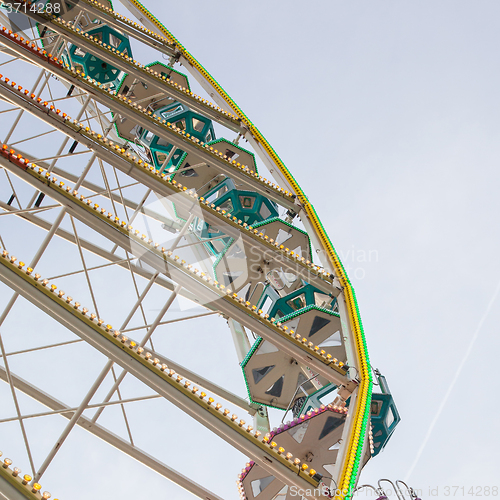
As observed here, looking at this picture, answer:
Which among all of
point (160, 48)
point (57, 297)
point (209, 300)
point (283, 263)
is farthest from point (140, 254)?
point (160, 48)

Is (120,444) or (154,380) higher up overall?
(154,380)

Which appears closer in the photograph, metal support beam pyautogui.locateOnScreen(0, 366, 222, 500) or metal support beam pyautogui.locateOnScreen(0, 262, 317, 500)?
metal support beam pyautogui.locateOnScreen(0, 262, 317, 500)

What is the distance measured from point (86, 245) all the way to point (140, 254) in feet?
21.2

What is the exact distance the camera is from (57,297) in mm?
7523

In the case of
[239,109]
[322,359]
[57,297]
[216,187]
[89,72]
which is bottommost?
[57,297]

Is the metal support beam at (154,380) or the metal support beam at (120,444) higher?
the metal support beam at (154,380)

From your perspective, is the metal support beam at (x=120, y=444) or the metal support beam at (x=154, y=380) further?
the metal support beam at (x=120, y=444)

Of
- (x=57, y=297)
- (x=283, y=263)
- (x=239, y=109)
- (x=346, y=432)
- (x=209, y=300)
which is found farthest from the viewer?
(x=239, y=109)

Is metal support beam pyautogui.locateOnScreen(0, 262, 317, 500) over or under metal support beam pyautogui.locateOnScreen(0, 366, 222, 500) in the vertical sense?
over

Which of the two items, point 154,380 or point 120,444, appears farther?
point 120,444

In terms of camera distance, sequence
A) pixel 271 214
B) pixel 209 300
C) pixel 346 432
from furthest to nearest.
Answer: pixel 271 214 < pixel 209 300 < pixel 346 432

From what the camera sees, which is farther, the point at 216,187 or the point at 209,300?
the point at 216,187

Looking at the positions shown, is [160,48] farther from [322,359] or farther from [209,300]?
[322,359]

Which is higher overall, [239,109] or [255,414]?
[239,109]
